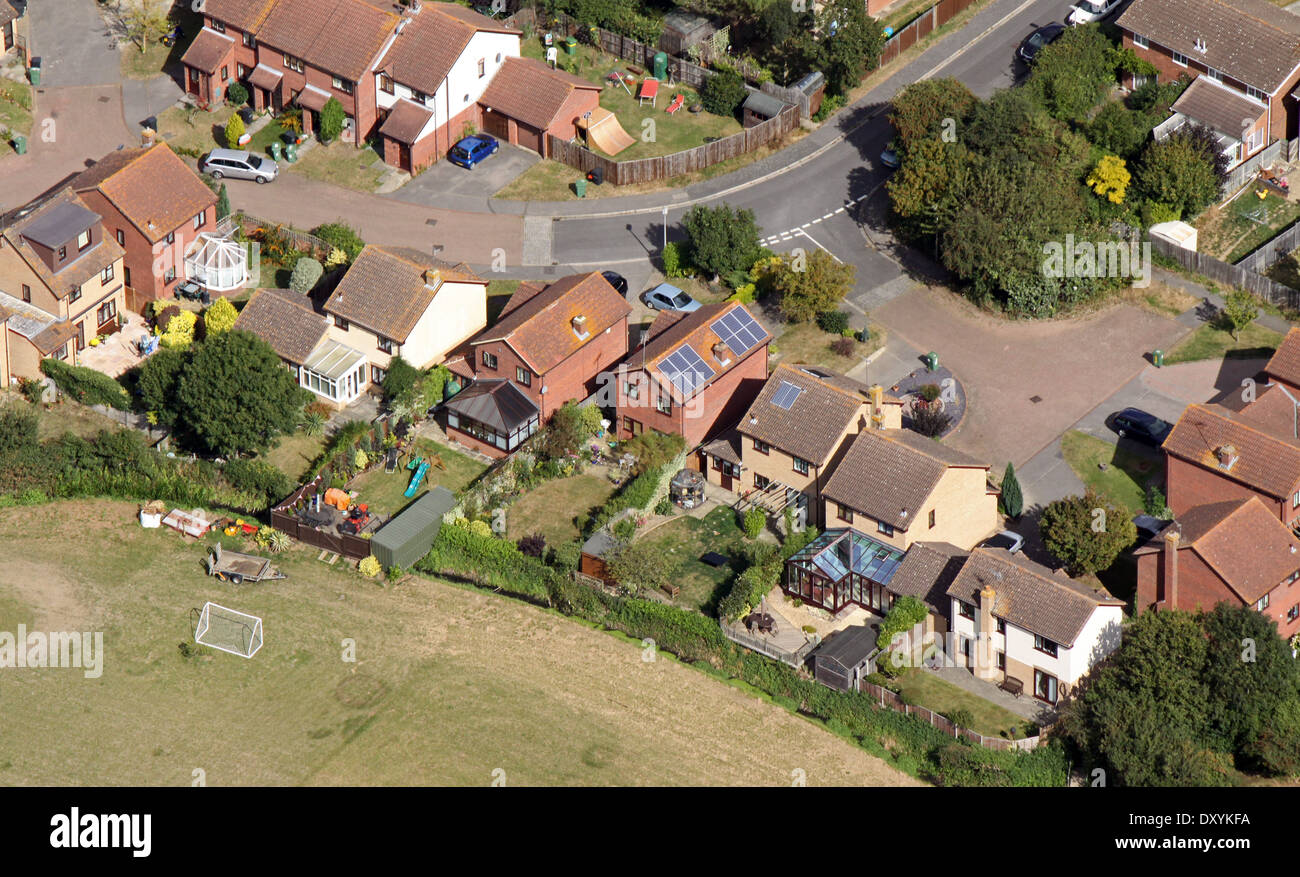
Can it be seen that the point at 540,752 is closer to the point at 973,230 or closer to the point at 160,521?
the point at 160,521

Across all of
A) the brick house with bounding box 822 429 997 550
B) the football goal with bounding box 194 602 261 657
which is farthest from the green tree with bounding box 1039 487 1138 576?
the football goal with bounding box 194 602 261 657

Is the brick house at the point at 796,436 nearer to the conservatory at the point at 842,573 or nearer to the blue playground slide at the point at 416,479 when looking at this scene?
the conservatory at the point at 842,573

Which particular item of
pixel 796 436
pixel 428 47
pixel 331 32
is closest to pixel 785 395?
pixel 796 436

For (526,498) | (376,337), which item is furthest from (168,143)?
(526,498)

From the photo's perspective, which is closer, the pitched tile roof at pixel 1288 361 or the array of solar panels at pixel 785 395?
the array of solar panels at pixel 785 395

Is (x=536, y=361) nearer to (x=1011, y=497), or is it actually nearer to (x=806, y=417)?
(x=806, y=417)

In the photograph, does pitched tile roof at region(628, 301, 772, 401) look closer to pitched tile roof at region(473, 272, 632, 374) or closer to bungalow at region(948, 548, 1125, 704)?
pitched tile roof at region(473, 272, 632, 374)

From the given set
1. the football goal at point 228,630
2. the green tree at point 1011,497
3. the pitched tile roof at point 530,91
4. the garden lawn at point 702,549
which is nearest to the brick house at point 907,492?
the green tree at point 1011,497
